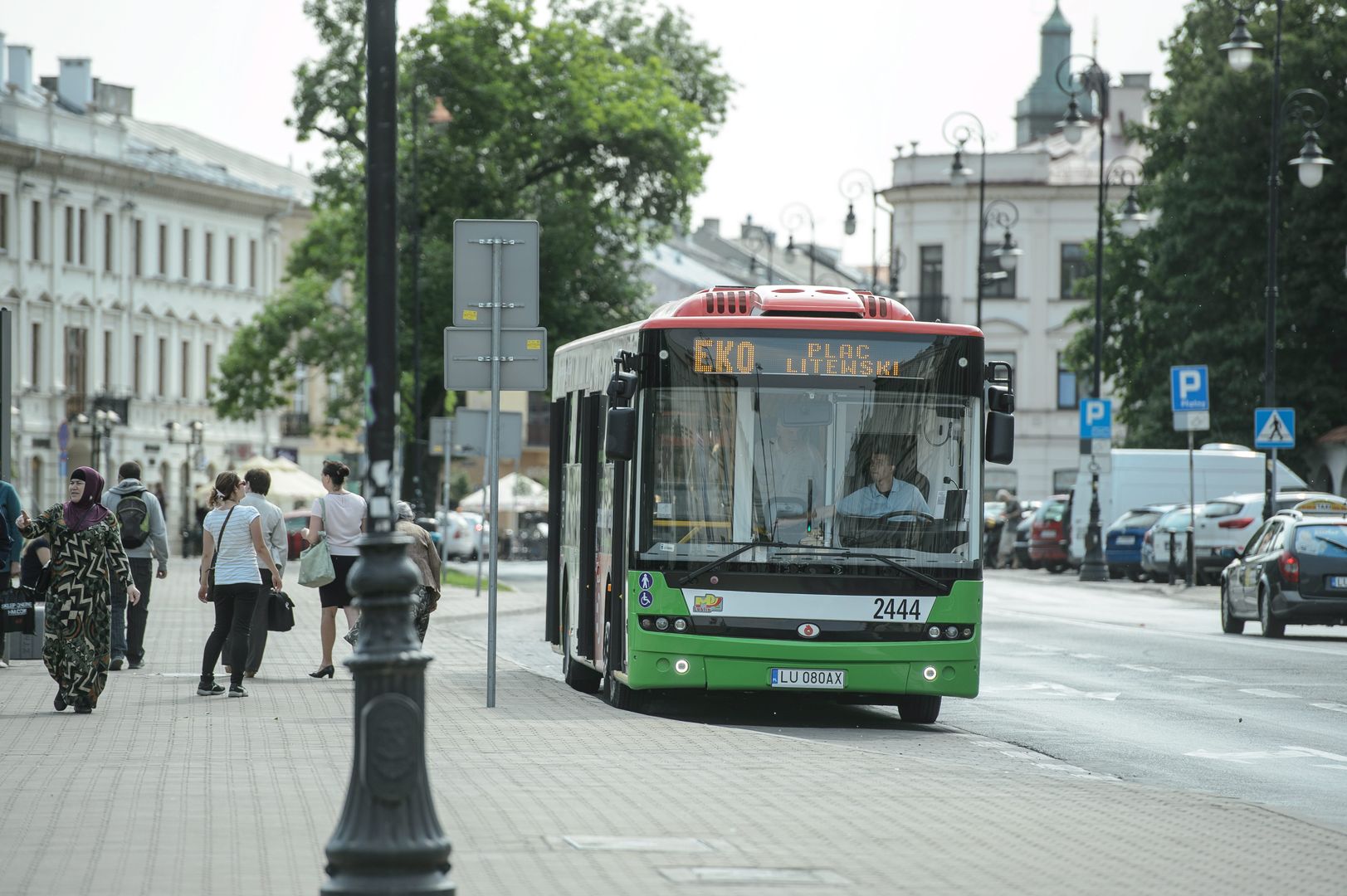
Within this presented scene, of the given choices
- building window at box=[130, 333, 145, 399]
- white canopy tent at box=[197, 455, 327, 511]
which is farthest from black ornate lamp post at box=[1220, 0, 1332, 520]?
building window at box=[130, 333, 145, 399]

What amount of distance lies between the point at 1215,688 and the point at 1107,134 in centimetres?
8010

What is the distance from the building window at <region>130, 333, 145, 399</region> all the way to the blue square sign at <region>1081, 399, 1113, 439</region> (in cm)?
4051

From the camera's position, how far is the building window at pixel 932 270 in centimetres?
9094

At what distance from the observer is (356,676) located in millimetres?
7773

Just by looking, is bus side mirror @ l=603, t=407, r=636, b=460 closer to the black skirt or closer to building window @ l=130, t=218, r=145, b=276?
the black skirt

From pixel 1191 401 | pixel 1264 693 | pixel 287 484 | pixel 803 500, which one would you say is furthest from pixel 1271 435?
pixel 287 484

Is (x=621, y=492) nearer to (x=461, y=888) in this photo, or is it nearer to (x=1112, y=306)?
(x=461, y=888)

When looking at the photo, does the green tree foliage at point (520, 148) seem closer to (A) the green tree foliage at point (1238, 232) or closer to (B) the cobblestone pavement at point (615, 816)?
(A) the green tree foliage at point (1238, 232)

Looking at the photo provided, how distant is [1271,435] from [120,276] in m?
49.0

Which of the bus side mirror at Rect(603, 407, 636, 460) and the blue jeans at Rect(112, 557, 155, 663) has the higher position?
the bus side mirror at Rect(603, 407, 636, 460)

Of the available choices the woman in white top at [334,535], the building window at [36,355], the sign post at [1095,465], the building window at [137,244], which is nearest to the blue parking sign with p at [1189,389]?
the sign post at [1095,465]

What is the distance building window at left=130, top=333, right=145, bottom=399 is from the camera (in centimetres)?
8062

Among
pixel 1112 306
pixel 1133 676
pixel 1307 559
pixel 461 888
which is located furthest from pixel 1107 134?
pixel 461 888

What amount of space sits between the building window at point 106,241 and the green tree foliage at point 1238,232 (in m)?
33.5
